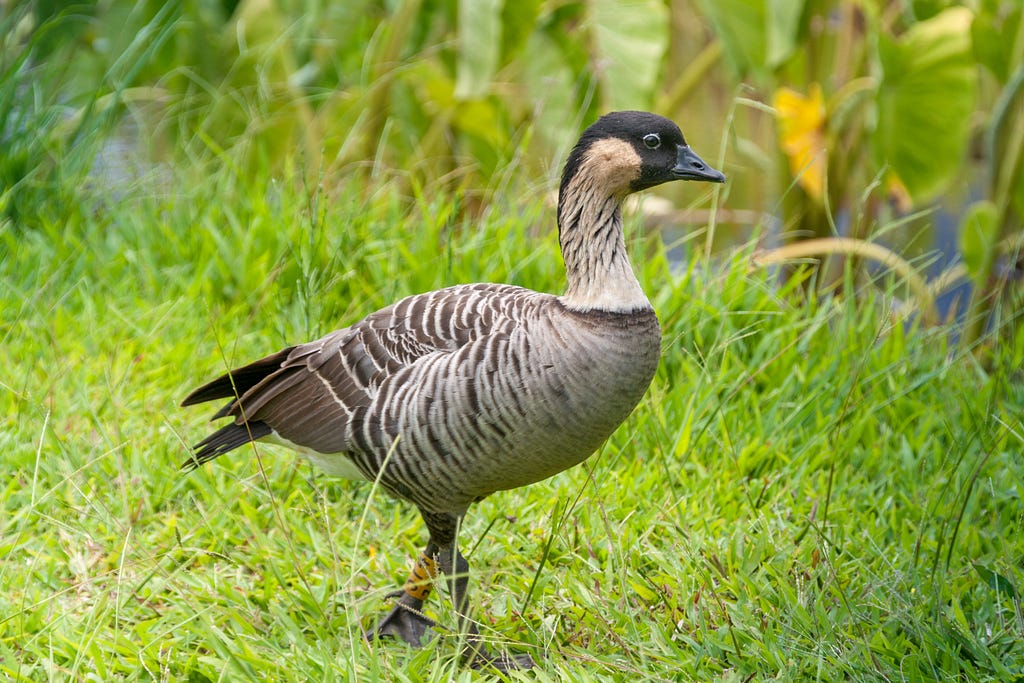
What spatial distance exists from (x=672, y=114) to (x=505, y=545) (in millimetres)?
3184

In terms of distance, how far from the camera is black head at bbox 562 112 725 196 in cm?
266

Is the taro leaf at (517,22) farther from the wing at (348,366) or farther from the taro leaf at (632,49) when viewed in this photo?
the wing at (348,366)

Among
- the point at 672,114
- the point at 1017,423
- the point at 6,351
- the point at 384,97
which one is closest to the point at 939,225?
the point at 672,114

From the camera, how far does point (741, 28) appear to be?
482 cm

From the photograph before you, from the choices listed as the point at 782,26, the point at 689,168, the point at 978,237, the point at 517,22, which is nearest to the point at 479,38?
the point at 517,22

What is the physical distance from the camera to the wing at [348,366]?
274 centimetres

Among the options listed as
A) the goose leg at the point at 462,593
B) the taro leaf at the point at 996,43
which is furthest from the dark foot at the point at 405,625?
the taro leaf at the point at 996,43

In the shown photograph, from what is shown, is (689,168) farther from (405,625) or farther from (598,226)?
(405,625)

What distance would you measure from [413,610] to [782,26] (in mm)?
2755

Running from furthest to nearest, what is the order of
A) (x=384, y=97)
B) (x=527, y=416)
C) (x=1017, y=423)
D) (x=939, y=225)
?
(x=939, y=225) < (x=384, y=97) < (x=1017, y=423) < (x=527, y=416)

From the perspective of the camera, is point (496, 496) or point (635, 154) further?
point (496, 496)

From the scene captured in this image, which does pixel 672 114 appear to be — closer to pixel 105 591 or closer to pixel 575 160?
pixel 575 160

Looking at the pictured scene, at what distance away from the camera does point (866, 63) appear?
5.73m

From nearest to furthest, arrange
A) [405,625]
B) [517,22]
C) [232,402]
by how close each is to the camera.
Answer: [405,625], [232,402], [517,22]
